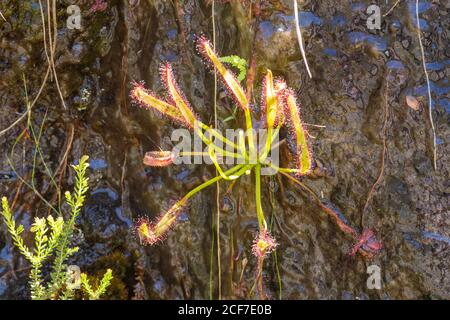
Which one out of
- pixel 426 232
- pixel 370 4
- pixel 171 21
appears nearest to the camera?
pixel 426 232

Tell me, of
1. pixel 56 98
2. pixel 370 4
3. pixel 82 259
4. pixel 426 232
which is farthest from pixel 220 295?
pixel 370 4

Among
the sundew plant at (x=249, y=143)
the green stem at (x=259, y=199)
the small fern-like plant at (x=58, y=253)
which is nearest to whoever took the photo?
the small fern-like plant at (x=58, y=253)

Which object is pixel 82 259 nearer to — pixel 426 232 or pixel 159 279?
pixel 159 279

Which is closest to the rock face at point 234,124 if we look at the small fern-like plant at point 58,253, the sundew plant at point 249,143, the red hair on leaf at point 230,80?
the sundew plant at point 249,143

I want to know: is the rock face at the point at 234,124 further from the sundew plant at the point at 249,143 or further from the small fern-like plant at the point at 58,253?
the small fern-like plant at the point at 58,253

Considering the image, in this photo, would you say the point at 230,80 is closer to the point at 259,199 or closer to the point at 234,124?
the point at 234,124

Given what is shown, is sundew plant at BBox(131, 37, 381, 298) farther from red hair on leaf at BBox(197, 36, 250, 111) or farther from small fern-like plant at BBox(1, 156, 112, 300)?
small fern-like plant at BBox(1, 156, 112, 300)
